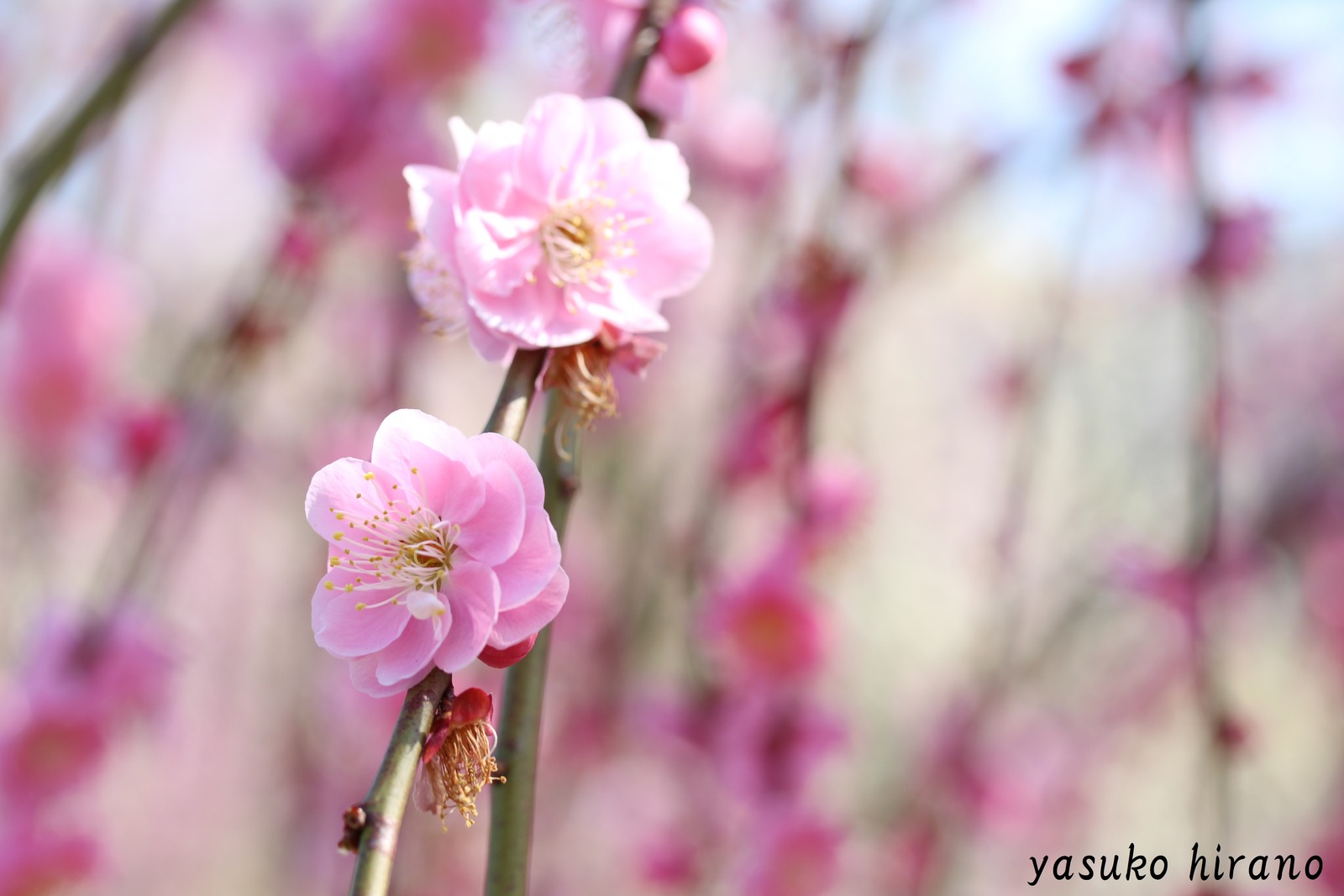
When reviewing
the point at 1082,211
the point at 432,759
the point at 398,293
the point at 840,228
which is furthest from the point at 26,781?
the point at 1082,211

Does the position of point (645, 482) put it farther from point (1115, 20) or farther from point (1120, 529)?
point (1120, 529)

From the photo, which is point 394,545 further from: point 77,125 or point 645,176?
point 77,125

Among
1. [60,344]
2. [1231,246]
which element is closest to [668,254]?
[1231,246]

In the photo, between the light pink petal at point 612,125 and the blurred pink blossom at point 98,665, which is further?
the blurred pink blossom at point 98,665

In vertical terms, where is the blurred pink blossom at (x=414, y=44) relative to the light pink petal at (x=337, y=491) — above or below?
above

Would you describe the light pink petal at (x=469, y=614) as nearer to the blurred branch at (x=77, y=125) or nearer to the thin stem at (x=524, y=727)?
the thin stem at (x=524, y=727)

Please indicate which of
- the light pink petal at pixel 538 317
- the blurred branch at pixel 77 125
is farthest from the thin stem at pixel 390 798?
the blurred branch at pixel 77 125

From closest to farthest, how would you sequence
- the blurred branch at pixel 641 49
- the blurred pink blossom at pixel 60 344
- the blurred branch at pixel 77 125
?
the blurred branch at pixel 641 49 < the blurred branch at pixel 77 125 < the blurred pink blossom at pixel 60 344

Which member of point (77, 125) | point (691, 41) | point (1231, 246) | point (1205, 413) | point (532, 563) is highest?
point (1231, 246)
